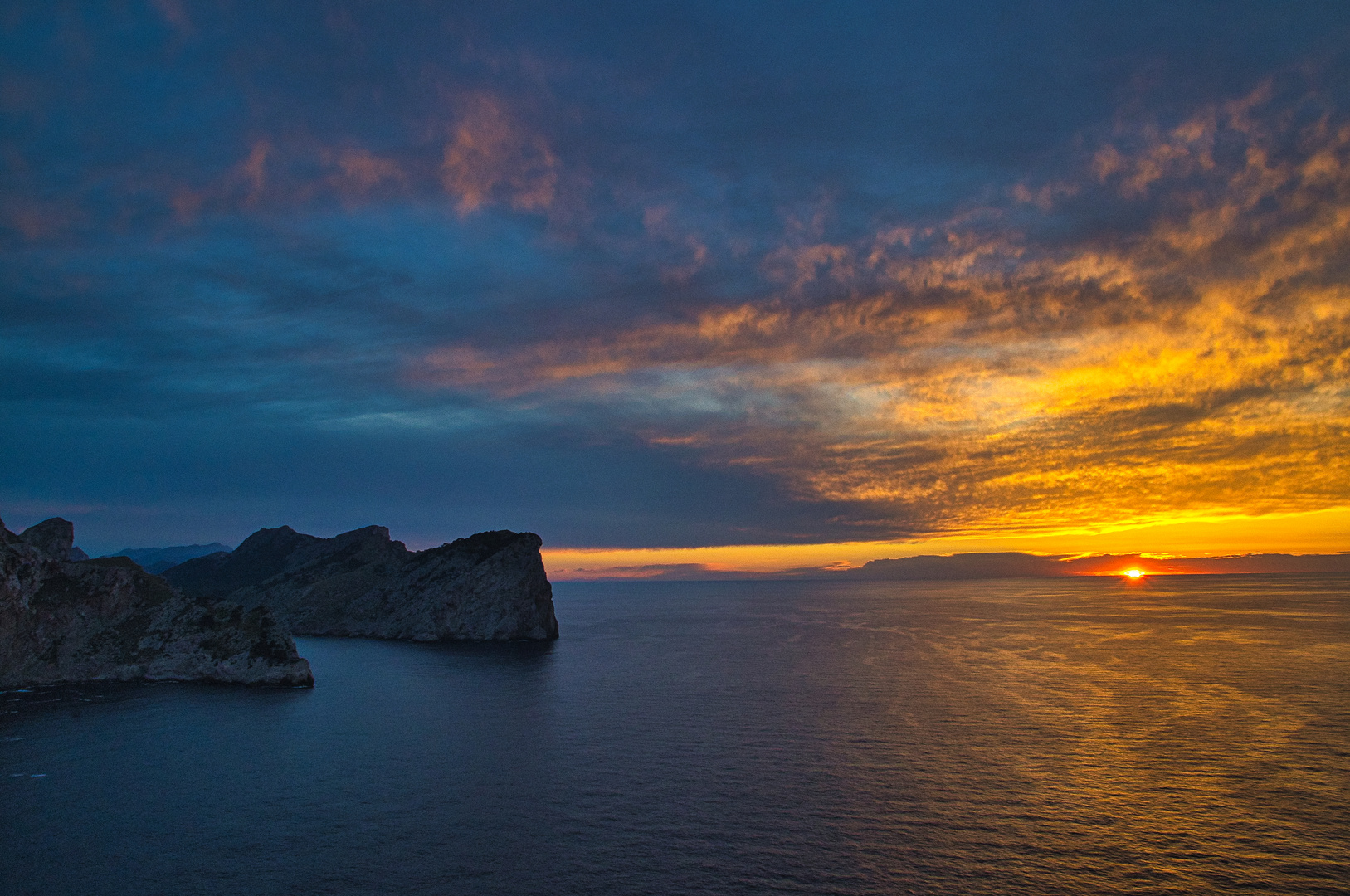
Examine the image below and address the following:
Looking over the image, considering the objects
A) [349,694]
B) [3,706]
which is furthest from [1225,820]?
[3,706]

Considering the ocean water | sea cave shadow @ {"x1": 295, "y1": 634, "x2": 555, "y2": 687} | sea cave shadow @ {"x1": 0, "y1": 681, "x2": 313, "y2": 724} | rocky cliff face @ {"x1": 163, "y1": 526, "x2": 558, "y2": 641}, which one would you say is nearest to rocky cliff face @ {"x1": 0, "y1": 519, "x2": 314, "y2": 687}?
sea cave shadow @ {"x1": 0, "y1": 681, "x2": 313, "y2": 724}

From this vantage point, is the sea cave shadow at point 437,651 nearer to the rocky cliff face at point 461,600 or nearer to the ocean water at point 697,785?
the rocky cliff face at point 461,600

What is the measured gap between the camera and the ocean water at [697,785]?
3675cm

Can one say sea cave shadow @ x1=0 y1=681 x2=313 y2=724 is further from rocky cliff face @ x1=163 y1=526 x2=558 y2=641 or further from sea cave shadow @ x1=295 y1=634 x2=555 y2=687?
rocky cliff face @ x1=163 y1=526 x2=558 y2=641

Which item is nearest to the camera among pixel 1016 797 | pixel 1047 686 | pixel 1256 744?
pixel 1016 797

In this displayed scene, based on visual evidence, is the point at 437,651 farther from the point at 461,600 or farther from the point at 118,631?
the point at 118,631

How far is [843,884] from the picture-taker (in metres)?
34.8

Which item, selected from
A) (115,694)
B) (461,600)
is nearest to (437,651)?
(461,600)

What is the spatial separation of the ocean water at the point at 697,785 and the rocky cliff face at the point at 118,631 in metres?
5.36

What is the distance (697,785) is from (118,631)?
99.5 metres

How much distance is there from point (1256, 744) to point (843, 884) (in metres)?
46.5

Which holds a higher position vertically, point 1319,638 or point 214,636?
point 214,636

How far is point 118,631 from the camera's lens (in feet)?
339

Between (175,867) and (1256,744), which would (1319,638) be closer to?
(1256,744)
